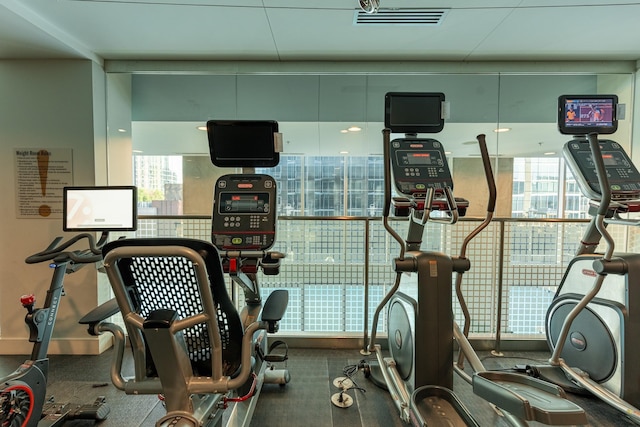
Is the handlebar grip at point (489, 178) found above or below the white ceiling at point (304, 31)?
below

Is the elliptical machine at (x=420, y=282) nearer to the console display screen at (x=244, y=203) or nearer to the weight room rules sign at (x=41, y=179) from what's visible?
the console display screen at (x=244, y=203)

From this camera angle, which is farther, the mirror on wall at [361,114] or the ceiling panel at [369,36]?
the mirror on wall at [361,114]

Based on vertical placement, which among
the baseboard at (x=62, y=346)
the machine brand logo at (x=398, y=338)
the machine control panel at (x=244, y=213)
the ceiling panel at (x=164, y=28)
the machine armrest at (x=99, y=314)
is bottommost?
the baseboard at (x=62, y=346)

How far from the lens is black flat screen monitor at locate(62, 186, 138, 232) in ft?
7.08

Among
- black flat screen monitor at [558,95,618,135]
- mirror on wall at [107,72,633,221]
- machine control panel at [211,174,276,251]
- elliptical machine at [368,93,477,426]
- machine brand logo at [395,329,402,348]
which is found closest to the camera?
elliptical machine at [368,93,477,426]

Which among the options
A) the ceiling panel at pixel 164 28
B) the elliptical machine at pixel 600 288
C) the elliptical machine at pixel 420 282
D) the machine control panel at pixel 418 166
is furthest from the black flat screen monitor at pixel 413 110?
the ceiling panel at pixel 164 28

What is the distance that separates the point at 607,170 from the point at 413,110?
1.42 m

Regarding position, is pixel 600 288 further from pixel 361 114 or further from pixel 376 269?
pixel 361 114

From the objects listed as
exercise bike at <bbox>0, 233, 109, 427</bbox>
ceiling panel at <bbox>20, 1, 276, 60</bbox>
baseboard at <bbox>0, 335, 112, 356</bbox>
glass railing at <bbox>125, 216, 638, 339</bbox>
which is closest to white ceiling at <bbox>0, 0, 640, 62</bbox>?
ceiling panel at <bbox>20, 1, 276, 60</bbox>

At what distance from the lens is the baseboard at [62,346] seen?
2.86m

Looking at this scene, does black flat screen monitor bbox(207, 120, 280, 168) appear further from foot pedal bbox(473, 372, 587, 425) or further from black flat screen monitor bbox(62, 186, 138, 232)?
→ foot pedal bbox(473, 372, 587, 425)

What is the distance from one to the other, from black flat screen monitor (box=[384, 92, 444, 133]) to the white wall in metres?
2.50

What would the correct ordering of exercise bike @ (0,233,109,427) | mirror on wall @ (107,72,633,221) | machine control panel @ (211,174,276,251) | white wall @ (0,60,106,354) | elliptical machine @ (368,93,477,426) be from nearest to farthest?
1. exercise bike @ (0,233,109,427)
2. elliptical machine @ (368,93,477,426)
3. machine control panel @ (211,174,276,251)
4. white wall @ (0,60,106,354)
5. mirror on wall @ (107,72,633,221)

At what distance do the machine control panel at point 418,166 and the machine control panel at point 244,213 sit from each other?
820 millimetres
